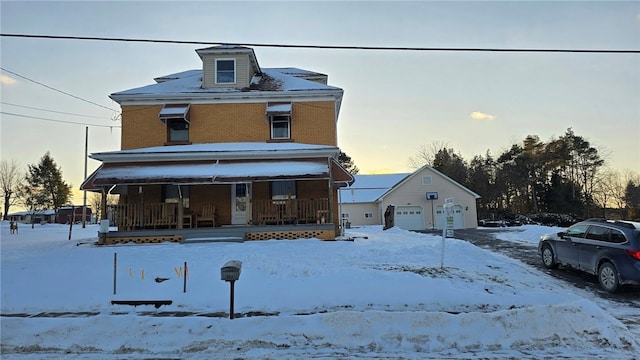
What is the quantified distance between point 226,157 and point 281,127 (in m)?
3.68

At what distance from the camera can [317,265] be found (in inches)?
412

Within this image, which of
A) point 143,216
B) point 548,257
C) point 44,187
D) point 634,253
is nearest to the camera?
point 634,253

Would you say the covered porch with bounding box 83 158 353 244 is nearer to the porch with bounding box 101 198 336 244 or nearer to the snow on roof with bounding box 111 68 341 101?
the porch with bounding box 101 198 336 244

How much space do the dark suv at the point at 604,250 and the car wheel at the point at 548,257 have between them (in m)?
0.03

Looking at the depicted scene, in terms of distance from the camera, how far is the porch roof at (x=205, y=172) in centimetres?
1530

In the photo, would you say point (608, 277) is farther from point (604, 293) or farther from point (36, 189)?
point (36, 189)

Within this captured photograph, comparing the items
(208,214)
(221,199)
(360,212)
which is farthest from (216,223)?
(360,212)

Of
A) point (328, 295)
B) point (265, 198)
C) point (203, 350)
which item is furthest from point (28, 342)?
point (265, 198)

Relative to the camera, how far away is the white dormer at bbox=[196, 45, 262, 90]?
1956cm

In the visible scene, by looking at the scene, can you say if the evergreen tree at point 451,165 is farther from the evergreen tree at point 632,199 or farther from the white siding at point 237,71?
the white siding at point 237,71

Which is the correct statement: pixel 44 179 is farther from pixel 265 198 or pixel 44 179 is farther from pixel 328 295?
pixel 328 295

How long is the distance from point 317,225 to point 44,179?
61.0 m

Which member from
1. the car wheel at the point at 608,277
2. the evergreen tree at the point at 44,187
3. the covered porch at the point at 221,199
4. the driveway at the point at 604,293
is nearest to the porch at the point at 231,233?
the covered porch at the point at 221,199

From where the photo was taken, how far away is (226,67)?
19844 mm
